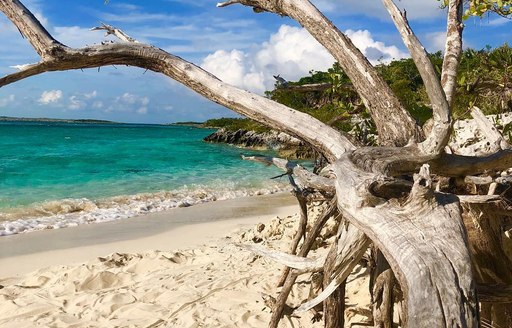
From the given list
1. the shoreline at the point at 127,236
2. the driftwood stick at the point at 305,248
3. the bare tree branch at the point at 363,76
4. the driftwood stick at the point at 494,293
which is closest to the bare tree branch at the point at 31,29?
the bare tree branch at the point at 363,76

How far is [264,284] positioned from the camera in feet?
18.8

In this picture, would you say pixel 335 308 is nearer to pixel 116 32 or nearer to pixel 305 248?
pixel 305 248

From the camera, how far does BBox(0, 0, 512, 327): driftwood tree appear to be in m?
1.59

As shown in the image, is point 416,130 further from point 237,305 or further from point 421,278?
point 237,305

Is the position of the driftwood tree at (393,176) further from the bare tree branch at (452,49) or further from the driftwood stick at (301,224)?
the driftwood stick at (301,224)

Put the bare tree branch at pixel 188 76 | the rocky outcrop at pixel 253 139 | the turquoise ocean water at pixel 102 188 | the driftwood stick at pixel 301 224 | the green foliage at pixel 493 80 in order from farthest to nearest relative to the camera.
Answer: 1. the rocky outcrop at pixel 253 139
2. the turquoise ocean water at pixel 102 188
3. the driftwood stick at pixel 301 224
4. the green foliage at pixel 493 80
5. the bare tree branch at pixel 188 76

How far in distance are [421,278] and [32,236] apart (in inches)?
388

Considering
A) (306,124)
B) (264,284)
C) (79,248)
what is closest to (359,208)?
(306,124)

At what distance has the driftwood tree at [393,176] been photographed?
1.59 metres

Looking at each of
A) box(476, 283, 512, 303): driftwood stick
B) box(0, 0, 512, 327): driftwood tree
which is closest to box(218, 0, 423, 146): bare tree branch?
box(0, 0, 512, 327): driftwood tree

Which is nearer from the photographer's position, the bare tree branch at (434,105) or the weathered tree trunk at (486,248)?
the bare tree branch at (434,105)

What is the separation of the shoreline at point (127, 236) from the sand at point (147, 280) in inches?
0.8

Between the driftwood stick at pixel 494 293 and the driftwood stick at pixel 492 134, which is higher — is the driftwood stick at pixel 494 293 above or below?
below

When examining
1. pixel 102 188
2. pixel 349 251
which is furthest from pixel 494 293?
pixel 102 188
